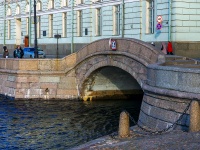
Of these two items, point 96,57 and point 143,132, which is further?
point 96,57

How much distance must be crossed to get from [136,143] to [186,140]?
118 cm

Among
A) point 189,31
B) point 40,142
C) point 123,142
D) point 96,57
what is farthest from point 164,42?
point 123,142

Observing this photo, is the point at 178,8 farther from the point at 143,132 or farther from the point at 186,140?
the point at 186,140

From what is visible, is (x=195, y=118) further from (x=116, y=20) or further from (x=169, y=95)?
(x=116, y=20)

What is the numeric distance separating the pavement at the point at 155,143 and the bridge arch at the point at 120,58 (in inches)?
256

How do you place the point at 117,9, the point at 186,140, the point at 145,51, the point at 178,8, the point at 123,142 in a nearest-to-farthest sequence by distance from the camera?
the point at 186,140, the point at 123,142, the point at 145,51, the point at 178,8, the point at 117,9

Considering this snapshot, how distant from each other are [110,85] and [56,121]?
304 inches

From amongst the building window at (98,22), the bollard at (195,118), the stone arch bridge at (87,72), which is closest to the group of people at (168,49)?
the stone arch bridge at (87,72)

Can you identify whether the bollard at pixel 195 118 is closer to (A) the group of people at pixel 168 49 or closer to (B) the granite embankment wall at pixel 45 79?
(B) the granite embankment wall at pixel 45 79

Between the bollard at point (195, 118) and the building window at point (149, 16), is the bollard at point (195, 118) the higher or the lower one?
the lower one

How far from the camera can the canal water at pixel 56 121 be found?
742 inches

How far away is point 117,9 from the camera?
38031mm

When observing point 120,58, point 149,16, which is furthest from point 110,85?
point 149,16

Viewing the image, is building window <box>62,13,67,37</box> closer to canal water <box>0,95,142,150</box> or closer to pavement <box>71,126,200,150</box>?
canal water <box>0,95,142,150</box>
